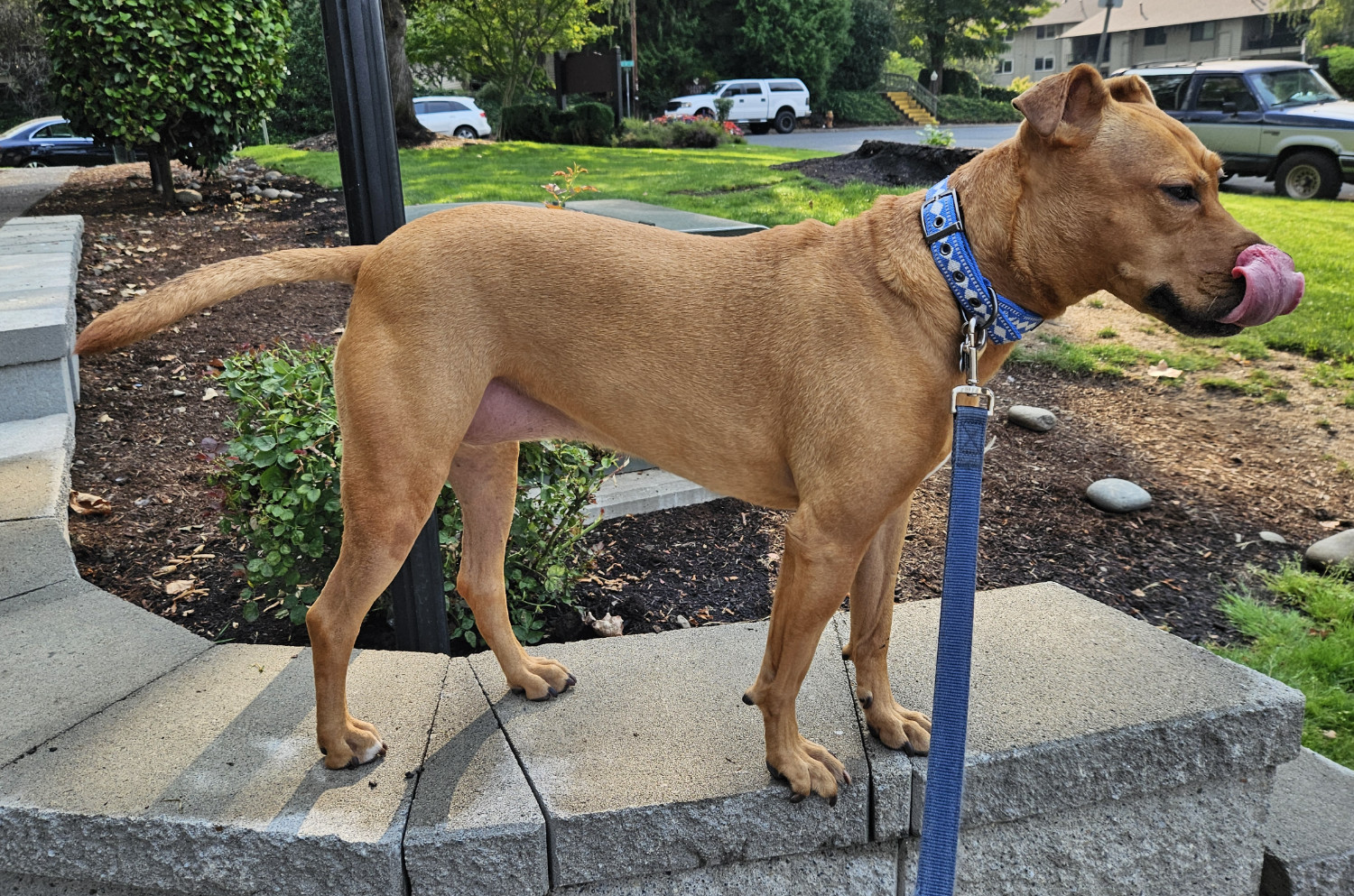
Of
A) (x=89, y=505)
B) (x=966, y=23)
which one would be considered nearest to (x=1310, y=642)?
(x=89, y=505)

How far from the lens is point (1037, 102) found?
77.3 inches

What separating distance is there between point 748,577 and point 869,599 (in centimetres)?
151

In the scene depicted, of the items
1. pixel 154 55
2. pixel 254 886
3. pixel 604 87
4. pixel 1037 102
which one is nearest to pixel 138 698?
Answer: pixel 254 886

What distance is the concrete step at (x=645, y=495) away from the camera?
4461mm

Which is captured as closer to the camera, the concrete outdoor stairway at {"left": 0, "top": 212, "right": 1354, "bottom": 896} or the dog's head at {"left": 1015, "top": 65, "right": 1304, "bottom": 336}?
the dog's head at {"left": 1015, "top": 65, "right": 1304, "bottom": 336}

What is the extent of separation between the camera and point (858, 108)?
152 feet

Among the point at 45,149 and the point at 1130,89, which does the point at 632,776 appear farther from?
the point at 45,149

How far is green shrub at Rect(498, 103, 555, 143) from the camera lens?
2528 cm

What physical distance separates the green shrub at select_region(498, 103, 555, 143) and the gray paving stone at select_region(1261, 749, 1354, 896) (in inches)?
965

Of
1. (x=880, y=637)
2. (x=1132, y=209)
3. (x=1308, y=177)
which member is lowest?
(x=880, y=637)

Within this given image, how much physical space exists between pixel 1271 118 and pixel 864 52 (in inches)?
1563

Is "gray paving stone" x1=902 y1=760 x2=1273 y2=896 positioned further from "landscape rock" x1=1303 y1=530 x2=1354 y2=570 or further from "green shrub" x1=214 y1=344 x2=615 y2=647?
"landscape rock" x1=1303 y1=530 x2=1354 y2=570

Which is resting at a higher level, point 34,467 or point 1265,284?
point 1265,284

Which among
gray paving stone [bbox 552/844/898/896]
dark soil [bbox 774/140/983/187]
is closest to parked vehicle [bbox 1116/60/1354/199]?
dark soil [bbox 774/140/983/187]
